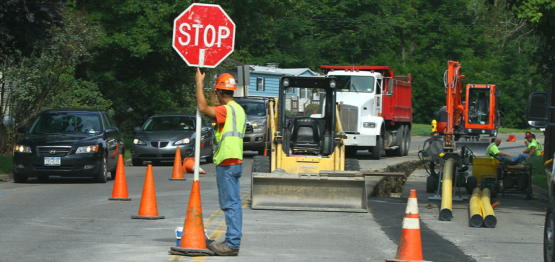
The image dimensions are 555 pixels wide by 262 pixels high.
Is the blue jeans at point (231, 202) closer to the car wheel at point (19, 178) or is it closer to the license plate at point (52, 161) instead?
the license plate at point (52, 161)

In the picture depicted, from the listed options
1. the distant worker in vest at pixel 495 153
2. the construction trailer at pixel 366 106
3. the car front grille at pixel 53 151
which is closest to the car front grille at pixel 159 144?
the car front grille at pixel 53 151

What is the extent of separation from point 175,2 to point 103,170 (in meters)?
11.4

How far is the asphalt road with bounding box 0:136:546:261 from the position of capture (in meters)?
8.21

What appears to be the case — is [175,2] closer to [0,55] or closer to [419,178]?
[0,55]

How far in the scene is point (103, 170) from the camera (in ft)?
54.1

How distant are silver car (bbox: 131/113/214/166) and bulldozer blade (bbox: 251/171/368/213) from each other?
9218 millimetres

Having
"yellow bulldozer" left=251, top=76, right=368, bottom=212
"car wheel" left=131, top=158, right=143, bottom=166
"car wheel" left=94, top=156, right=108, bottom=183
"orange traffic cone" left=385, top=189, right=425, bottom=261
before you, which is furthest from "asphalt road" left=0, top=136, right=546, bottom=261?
"car wheel" left=131, top=158, right=143, bottom=166

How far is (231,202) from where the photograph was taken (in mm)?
7852

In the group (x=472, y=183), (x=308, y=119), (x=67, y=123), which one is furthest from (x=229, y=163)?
(x=67, y=123)

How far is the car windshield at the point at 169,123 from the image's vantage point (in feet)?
74.8

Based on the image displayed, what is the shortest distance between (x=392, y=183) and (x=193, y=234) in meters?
13.5

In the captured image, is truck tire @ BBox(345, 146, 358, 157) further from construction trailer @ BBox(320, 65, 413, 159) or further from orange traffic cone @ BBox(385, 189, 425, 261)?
orange traffic cone @ BBox(385, 189, 425, 261)

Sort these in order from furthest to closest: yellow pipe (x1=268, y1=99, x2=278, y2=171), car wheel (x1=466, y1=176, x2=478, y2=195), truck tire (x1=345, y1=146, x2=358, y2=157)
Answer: truck tire (x1=345, y1=146, x2=358, y2=157) < car wheel (x1=466, y1=176, x2=478, y2=195) < yellow pipe (x1=268, y1=99, x2=278, y2=171)

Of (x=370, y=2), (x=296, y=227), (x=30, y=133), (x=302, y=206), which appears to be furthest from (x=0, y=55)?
(x=370, y=2)
